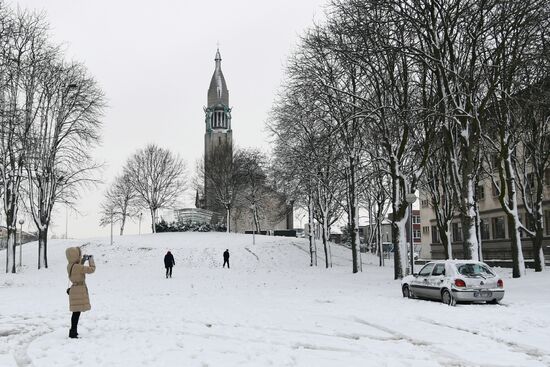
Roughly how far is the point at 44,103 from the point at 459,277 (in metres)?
29.8

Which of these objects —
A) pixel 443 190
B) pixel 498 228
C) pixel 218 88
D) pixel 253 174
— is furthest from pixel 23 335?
pixel 218 88

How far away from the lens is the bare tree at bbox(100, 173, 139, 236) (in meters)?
74.1

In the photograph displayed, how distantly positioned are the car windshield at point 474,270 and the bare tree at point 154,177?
2235 inches

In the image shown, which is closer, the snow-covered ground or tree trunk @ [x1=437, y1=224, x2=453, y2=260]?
the snow-covered ground

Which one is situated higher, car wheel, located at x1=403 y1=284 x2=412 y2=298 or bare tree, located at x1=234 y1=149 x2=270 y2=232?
bare tree, located at x1=234 y1=149 x2=270 y2=232

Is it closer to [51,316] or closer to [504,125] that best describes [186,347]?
[51,316]

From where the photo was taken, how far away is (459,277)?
54.5ft

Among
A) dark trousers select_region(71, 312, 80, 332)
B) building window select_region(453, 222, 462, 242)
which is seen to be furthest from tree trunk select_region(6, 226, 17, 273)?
building window select_region(453, 222, 462, 242)

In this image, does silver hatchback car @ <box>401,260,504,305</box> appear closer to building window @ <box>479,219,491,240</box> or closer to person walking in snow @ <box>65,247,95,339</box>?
person walking in snow @ <box>65,247,95,339</box>

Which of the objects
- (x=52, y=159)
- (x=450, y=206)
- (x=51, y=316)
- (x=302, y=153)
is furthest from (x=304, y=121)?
(x=51, y=316)

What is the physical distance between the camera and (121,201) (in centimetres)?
7694

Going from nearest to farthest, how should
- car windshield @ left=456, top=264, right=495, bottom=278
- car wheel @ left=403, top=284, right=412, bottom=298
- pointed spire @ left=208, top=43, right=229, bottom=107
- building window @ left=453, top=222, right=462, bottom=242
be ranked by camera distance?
1. car windshield @ left=456, top=264, right=495, bottom=278
2. car wheel @ left=403, top=284, right=412, bottom=298
3. building window @ left=453, top=222, right=462, bottom=242
4. pointed spire @ left=208, top=43, right=229, bottom=107

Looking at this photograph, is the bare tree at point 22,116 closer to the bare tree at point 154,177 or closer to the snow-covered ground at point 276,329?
the snow-covered ground at point 276,329

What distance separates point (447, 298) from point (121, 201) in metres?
65.9
